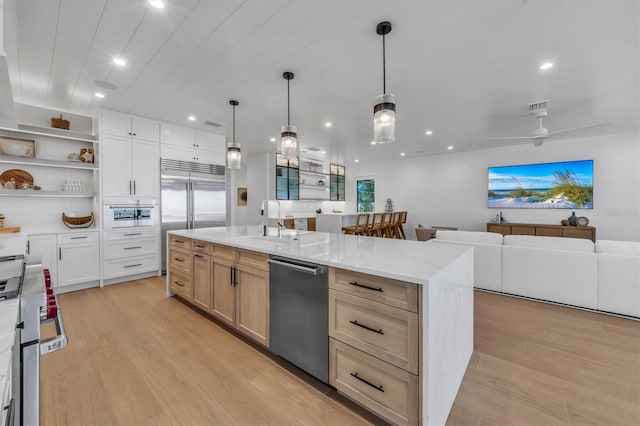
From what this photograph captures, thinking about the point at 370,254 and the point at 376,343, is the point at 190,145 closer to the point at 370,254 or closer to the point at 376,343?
the point at 370,254

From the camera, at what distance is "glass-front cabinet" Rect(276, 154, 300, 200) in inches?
265

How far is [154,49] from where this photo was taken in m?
2.39

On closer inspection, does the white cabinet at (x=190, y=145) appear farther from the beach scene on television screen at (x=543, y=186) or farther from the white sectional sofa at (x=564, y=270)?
the beach scene on television screen at (x=543, y=186)

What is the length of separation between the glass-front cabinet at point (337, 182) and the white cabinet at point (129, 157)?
5.39 metres

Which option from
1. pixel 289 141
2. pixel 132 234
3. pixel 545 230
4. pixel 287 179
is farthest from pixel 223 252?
pixel 545 230

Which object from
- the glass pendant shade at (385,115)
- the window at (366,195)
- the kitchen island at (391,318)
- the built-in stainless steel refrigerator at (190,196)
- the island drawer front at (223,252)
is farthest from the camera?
the window at (366,195)

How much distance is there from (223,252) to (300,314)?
105 centimetres

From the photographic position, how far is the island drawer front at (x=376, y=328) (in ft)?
4.14

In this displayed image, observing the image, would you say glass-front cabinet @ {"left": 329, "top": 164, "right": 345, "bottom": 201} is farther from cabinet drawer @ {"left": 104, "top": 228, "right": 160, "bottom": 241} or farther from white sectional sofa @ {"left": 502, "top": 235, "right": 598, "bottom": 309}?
white sectional sofa @ {"left": 502, "top": 235, "right": 598, "bottom": 309}

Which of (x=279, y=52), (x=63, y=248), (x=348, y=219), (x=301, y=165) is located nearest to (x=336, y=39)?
(x=279, y=52)

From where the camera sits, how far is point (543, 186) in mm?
5859

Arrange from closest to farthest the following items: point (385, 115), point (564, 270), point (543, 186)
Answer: point (385, 115) < point (564, 270) < point (543, 186)

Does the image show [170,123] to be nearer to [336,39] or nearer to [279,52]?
[279,52]

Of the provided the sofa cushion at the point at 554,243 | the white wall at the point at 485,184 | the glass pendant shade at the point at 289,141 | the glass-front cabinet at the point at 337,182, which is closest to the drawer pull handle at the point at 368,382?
the glass pendant shade at the point at 289,141
